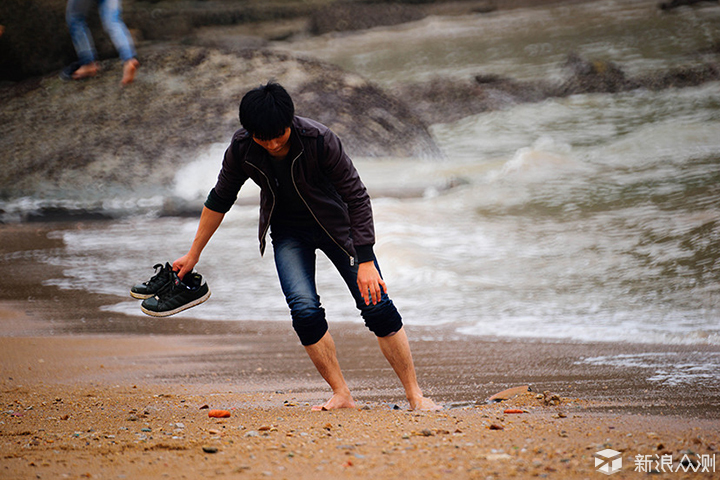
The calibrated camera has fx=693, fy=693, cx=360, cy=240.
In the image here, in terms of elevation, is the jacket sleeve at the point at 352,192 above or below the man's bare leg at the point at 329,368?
above

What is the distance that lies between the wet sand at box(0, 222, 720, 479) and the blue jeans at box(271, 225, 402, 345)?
281 mm

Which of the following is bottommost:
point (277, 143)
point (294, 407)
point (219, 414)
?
point (294, 407)

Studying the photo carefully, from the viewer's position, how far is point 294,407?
97.1 inches

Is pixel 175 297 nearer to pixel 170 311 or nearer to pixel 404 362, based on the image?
pixel 170 311

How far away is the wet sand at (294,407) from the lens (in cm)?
161

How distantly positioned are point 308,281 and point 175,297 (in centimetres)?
43

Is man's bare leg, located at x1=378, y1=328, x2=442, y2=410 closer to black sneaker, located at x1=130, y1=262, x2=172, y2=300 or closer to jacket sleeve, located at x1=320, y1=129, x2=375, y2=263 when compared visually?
jacket sleeve, located at x1=320, y1=129, x2=375, y2=263

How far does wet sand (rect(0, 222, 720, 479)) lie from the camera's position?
1606 mm

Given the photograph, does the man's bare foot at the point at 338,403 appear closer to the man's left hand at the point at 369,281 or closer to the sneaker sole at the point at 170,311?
the man's left hand at the point at 369,281

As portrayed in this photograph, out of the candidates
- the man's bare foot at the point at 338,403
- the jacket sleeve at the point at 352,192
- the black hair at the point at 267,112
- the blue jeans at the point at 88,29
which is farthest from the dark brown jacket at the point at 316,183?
the blue jeans at the point at 88,29

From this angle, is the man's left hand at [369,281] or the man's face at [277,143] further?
the man's left hand at [369,281]

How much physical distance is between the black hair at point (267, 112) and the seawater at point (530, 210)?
6.54ft

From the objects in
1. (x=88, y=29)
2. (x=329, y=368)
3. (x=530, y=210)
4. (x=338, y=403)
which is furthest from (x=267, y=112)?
(x=88, y=29)

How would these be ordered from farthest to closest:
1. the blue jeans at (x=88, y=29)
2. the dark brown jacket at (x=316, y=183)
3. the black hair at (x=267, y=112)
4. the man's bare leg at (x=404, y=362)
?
1. the blue jeans at (x=88, y=29)
2. the man's bare leg at (x=404, y=362)
3. the dark brown jacket at (x=316, y=183)
4. the black hair at (x=267, y=112)
